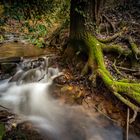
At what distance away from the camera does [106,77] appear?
6273 mm

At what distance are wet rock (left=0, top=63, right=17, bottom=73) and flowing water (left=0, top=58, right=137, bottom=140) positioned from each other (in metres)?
0.26

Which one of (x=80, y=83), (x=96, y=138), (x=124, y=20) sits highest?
(x=124, y=20)

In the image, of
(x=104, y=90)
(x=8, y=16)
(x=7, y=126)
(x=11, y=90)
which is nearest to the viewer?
(x=8, y=16)

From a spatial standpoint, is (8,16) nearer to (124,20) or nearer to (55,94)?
(55,94)

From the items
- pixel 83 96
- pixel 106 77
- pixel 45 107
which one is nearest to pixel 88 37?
pixel 106 77

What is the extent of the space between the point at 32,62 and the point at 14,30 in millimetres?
5957

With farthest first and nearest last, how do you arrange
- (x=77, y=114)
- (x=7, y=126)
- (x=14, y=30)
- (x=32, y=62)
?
(x=14, y=30) < (x=32, y=62) < (x=77, y=114) < (x=7, y=126)

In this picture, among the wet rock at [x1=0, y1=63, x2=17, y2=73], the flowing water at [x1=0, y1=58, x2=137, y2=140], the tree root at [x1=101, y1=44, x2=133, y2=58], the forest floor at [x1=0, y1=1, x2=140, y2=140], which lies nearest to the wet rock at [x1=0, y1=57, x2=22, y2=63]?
the wet rock at [x1=0, y1=63, x2=17, y2=73]

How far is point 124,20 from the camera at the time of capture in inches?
393

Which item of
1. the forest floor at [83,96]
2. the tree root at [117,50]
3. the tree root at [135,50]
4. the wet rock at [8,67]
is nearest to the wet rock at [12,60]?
the wet rock at [8,67]

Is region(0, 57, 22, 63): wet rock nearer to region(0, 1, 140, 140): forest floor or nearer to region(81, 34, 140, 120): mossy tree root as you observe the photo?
region(0, 1, 140, 140): forest floor

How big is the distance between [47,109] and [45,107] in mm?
128

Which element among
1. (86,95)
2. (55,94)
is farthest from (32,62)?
(86,95)

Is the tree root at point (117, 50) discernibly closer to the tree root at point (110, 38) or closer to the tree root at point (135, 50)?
the tree root at point (135, 50)
